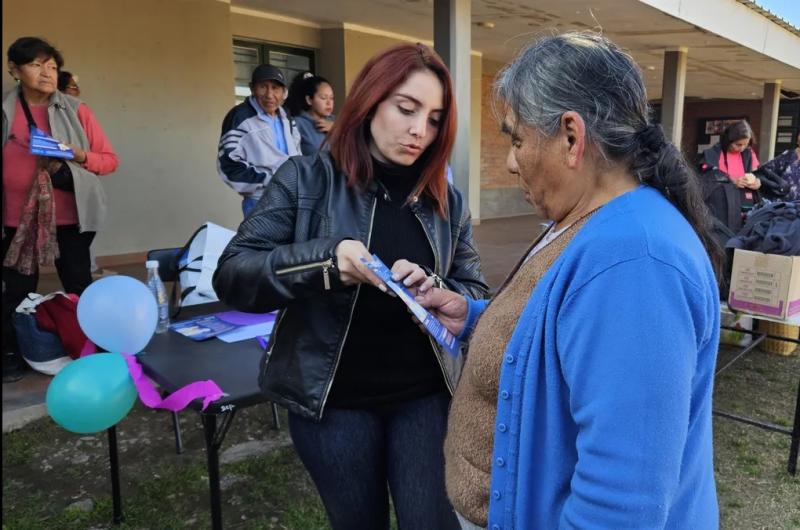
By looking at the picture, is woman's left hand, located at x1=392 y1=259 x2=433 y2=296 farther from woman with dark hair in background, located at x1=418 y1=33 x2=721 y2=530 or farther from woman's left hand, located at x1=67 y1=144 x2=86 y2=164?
woman's left hand, located at x1=67 y1=144 x2=86 y2=164

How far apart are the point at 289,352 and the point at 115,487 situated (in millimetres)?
1571

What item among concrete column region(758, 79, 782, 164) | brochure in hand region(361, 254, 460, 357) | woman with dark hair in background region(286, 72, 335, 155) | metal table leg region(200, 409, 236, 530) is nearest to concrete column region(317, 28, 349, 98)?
woman with dark hair in background region(286, 72, 335, 155)

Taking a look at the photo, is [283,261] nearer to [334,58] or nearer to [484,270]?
[484,270]

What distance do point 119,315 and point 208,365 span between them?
0.40 meters

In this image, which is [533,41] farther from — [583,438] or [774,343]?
[774,343]

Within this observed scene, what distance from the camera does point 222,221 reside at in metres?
7.69

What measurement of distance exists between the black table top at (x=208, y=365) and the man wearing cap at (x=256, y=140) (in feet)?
5.64

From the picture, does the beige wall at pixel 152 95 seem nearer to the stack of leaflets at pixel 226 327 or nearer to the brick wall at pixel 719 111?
the stack of leaflets at pixel 226 327

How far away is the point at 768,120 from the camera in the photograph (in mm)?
14398

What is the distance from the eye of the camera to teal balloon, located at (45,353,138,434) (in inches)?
79.4

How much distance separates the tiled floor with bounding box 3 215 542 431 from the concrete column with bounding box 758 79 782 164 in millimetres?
6209

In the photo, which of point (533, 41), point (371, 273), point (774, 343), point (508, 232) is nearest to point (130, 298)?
point (371, 273)

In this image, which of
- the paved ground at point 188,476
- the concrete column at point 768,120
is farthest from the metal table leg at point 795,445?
the concrete column at point 768,120

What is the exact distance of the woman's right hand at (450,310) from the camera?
4.70ft
